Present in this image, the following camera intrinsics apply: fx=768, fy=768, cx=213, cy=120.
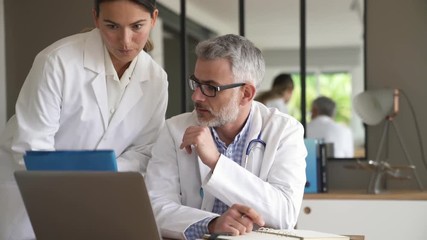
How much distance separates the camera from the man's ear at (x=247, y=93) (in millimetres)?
2168

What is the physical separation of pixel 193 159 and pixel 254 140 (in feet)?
0.61

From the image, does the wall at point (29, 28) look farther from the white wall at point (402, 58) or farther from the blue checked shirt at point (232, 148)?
the blue checked shirt at point (232, 148)

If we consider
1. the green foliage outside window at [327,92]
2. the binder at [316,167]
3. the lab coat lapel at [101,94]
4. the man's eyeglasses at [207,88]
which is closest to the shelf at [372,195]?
the binder at [316,167]

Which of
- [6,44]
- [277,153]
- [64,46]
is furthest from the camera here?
[6,44]

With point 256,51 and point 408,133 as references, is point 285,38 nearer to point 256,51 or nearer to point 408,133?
point 408,133

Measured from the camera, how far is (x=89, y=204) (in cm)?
163

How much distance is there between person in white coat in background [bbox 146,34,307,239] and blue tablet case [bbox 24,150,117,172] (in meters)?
0.33

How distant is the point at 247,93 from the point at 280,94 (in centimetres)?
226

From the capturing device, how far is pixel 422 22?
4.17 m

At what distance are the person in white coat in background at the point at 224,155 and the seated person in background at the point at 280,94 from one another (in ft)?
6.78

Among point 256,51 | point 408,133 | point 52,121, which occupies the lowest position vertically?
point 408,133

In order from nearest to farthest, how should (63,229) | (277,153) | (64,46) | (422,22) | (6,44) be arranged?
(63,229)
(277,153)
(64,46)
(422,22)
(6,44)

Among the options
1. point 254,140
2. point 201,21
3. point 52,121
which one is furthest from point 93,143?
point 201,21

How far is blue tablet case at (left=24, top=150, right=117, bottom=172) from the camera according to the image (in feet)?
5.69
